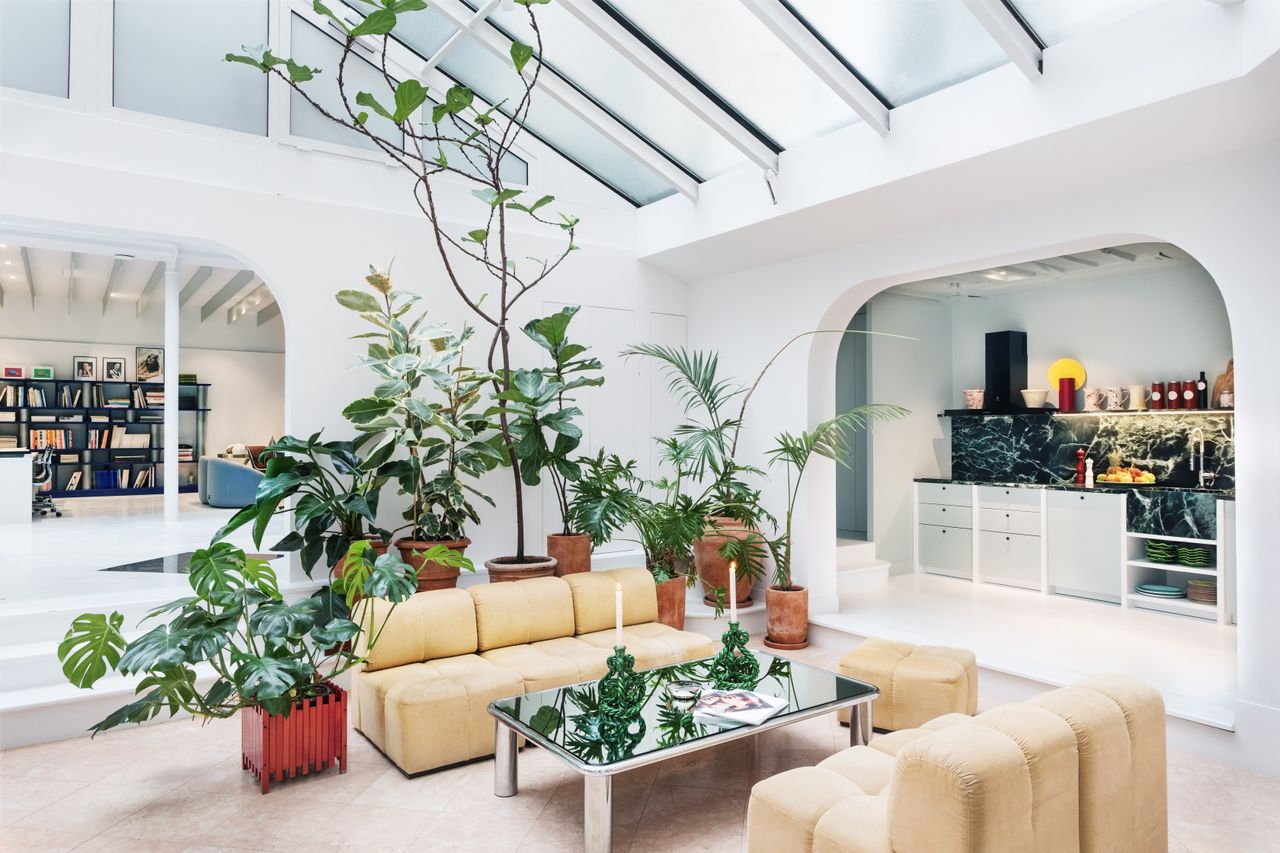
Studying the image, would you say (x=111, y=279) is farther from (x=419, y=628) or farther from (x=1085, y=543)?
(x=1085, y=543)

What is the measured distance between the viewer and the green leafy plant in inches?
113

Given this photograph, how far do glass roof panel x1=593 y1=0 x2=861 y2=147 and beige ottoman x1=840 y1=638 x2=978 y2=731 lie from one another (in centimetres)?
289

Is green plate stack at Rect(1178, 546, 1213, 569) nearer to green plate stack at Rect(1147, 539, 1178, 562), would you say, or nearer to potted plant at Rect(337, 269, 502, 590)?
green plate stack at Rect(1147, 539, 1178, 562)

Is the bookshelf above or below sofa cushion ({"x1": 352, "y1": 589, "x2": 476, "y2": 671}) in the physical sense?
above

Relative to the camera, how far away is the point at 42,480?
10172 millimetres

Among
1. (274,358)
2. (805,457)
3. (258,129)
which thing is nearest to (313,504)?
(258,129)

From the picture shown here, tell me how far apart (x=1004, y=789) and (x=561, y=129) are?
5.13 m

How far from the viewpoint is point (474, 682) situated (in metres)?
3.39

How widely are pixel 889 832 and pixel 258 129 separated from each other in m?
5.14

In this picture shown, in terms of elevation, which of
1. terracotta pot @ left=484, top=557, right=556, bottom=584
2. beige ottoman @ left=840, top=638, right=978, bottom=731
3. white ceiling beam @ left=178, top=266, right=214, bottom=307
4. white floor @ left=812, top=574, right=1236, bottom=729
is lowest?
white floor @ left=812, top=574, right=1236, bottom=729

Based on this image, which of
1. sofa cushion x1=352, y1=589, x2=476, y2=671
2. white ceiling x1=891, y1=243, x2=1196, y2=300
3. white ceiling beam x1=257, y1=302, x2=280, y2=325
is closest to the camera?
sofa cushion x1=352, y1=589, x2=476, y2=671

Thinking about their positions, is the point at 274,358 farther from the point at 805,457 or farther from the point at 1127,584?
the point at 1127,584

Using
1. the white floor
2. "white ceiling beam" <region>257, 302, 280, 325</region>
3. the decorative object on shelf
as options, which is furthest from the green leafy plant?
"white ceiling beam" <region>257, 302, 280, 325</region>

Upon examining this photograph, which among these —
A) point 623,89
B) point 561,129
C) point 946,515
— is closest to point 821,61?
point 623,89
